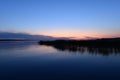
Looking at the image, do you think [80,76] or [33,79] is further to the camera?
[80,76]

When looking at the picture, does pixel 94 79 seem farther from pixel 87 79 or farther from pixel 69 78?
pixel 69 78

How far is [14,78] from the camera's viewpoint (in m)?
13.0

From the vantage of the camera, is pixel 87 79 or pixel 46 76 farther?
pixel 46 76

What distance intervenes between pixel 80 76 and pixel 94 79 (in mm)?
1337

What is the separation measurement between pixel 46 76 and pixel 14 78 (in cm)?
219

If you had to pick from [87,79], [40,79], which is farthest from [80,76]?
[40,79]

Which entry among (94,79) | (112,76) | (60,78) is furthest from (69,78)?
(112,76)

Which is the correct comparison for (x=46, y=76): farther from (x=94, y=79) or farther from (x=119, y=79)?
(x=119, y=79)

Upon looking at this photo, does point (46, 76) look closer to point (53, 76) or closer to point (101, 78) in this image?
point (53, 76)

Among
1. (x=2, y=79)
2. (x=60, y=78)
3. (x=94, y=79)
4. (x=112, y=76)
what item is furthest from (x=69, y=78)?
(x=2, y=79)

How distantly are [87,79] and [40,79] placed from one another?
3.08 meters

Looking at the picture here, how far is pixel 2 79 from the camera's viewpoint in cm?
1270

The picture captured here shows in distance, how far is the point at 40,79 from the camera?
12516mm

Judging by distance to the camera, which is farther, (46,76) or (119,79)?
(46,76)
